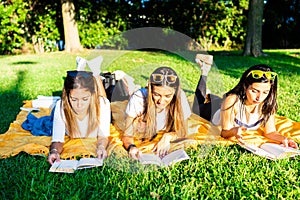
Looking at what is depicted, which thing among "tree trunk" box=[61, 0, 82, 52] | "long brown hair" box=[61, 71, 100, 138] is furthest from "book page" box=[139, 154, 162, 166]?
"tree trunk" box=[61, 0, 82, 52]

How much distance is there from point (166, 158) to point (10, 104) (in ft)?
10.4

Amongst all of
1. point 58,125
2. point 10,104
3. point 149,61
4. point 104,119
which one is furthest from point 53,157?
point 149,61

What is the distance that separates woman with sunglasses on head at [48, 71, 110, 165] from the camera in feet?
9.82

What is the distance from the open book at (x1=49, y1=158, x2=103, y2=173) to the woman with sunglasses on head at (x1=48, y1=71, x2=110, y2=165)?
73mm

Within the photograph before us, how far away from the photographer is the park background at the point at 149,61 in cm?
246

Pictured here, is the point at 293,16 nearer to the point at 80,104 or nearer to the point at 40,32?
the point at 40,32

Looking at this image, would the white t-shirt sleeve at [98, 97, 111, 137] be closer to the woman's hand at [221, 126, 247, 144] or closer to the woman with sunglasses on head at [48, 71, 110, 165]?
the woman with sunglasses on head at [48, 71, 110, 165]

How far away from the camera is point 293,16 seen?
17.5 m

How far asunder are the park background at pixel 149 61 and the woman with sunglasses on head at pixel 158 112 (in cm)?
30

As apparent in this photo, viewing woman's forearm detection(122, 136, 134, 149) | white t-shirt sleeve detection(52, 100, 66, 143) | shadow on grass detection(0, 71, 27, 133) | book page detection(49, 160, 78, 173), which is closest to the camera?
book page detection(49, 160, 78, 173)

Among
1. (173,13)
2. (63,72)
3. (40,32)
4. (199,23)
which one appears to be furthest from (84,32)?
(63,72)

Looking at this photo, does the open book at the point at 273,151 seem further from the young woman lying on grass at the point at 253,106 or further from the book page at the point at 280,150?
the young woman lying on grass at the point at 253,106

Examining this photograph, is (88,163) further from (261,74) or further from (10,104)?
(10,104)

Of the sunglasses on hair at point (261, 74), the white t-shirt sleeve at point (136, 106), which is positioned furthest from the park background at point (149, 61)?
the sunglasses on hair at point (261, 74)
